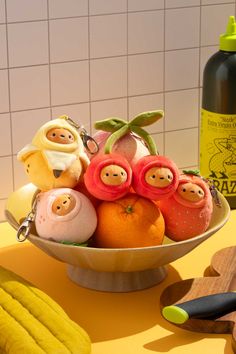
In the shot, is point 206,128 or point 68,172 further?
point 206,128

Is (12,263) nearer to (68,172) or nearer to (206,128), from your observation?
(68,172)

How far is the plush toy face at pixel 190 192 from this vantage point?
50.3 inches

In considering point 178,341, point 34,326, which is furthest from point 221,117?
point 34,326

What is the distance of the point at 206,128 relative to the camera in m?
1.59

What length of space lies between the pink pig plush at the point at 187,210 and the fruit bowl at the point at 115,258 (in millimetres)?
18

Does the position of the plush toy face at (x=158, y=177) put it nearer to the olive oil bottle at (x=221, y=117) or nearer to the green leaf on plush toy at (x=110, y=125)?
the green leaf on plush toy at (x=110, y=125)

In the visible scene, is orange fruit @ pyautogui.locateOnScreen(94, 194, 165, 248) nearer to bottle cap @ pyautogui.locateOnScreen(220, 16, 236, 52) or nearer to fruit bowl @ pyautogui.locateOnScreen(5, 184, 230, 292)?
fruit bowl @ pyautogui.locateOnScreen(5, 184, 230, 292)

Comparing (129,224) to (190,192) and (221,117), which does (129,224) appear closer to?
(190,192)

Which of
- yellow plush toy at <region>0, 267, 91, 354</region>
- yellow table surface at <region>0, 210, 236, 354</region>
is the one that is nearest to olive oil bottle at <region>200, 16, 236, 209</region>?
yellow table surface at <region>0, 210, 236, 354</region>

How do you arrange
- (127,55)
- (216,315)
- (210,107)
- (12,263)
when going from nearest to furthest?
(216,315) < (12,263) < (210,107) < (127,55)

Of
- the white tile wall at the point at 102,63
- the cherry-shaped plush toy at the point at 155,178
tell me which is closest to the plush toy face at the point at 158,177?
the cherry-shaped plush toy at the point at 155,178

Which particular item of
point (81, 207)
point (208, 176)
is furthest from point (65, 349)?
point (208, 176)

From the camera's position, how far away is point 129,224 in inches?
48.5

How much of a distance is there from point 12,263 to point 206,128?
428mm
